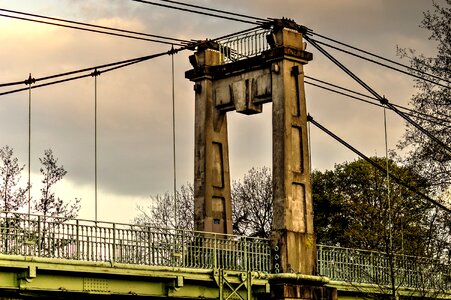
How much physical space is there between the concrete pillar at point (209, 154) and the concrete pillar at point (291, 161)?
3.38 metres

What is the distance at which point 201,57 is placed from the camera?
44125 millimetres

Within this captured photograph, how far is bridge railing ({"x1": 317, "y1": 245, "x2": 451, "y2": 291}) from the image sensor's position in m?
42.5

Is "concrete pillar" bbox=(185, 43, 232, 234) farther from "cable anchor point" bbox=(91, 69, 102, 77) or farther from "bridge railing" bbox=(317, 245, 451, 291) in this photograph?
"bridge railing" bbox=(317, 245, 451, 291)

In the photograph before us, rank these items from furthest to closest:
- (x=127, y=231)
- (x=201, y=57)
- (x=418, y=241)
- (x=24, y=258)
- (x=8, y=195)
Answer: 1. (x=418, y=241)
2. (x=8, y=195)
3. (x=201, y=57)
4. (x=127, y=231)
5. (x=24, y=258)

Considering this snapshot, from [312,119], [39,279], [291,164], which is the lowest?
[39,279]

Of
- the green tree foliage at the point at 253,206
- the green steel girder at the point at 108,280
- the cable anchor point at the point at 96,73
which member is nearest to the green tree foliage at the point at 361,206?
the green tree foliage at the point at 253,206

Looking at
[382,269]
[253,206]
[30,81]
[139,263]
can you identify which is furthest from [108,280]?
[253,206]

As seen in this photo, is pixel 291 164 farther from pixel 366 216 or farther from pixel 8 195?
pixel 366 216

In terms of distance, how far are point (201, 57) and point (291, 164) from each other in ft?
18.9

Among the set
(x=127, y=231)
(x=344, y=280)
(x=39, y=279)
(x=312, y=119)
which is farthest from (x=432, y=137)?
(x=39, y=279)

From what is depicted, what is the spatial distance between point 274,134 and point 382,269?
24.2 ft

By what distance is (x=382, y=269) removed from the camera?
1777 inches

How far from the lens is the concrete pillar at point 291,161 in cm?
4028

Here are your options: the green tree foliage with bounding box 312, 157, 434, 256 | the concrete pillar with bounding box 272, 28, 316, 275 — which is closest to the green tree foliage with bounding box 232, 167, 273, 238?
the green tree foliage with bounding box 312, 157, 434, 256
